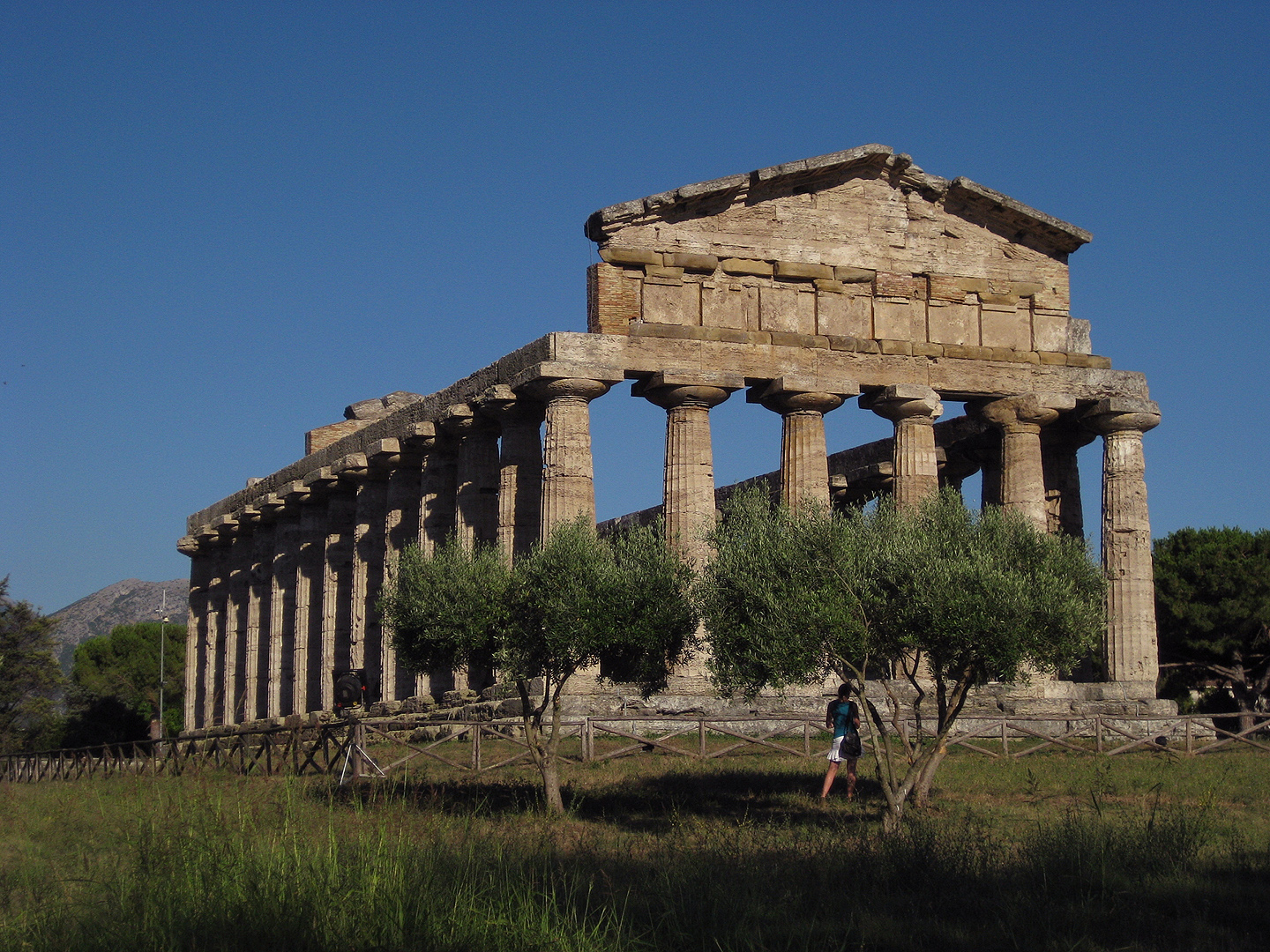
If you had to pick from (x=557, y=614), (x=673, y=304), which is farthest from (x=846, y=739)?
(x=673, y=304)

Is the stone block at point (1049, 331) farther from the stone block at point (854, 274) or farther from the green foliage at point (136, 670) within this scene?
the green foliage at point (136, 670)

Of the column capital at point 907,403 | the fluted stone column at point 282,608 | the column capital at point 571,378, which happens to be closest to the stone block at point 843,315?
the column capital at point 907,403

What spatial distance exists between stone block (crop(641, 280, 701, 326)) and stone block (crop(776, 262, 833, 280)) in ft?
6.04

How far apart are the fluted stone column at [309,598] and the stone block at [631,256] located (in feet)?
48.7

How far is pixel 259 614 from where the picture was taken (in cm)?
4459

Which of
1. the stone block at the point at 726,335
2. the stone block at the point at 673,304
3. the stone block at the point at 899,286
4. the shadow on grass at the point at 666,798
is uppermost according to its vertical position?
the stone block at the point at 899,286

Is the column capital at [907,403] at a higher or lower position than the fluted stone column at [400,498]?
higher

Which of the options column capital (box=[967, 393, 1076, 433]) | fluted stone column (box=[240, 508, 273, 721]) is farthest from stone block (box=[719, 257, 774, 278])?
fluted stone column (box=[240, 508, 273, 721])

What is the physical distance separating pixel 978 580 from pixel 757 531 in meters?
2.97

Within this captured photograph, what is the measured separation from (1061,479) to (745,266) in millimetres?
9042

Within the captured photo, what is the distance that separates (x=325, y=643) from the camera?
38.5 m

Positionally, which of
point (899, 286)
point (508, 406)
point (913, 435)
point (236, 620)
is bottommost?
point (236, 620)

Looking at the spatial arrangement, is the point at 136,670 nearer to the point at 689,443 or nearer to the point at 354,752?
the point at 689,443

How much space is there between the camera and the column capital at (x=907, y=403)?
29375 mm
